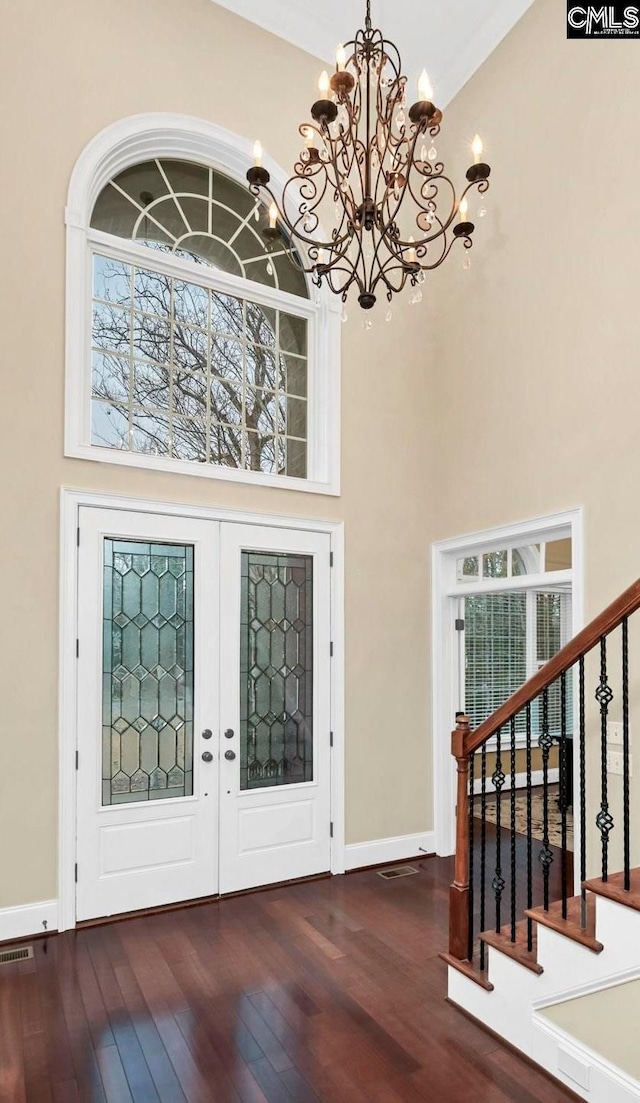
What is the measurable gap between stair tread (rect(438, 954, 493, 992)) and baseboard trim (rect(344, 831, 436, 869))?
1.70m

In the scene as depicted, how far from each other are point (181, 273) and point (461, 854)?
3816 millimetres

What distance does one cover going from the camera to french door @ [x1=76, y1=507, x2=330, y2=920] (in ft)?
12.9

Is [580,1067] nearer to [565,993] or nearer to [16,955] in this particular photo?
[565,993]

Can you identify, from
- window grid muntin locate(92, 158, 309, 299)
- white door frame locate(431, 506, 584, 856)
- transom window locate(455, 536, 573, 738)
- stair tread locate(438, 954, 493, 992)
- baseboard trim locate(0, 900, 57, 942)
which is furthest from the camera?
transom window locate(455, 536, 573, 738)

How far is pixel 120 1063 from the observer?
262cm

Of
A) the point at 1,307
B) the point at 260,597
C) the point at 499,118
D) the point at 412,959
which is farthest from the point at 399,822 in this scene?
the point at 499,118

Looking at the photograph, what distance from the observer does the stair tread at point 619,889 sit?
229 cm

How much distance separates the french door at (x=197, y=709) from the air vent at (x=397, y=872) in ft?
1.34

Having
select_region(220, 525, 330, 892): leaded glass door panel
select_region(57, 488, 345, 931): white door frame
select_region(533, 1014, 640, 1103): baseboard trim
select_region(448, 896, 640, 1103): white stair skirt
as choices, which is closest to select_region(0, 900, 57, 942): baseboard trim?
select_region(57, 488, 345, 931): white door frame

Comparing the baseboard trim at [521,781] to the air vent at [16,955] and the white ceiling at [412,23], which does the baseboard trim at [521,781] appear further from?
the white ceiling at [412,23]

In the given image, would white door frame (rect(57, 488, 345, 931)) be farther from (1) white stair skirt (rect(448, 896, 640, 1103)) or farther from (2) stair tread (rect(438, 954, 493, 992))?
(1) white stair skirt (rect(448, 896, 640, 1103))

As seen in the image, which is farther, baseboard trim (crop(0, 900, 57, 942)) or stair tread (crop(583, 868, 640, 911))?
baseboard trim (crop(0, 900, 57, 942))

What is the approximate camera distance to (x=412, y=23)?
489 centimetres

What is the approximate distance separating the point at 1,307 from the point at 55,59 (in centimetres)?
155
